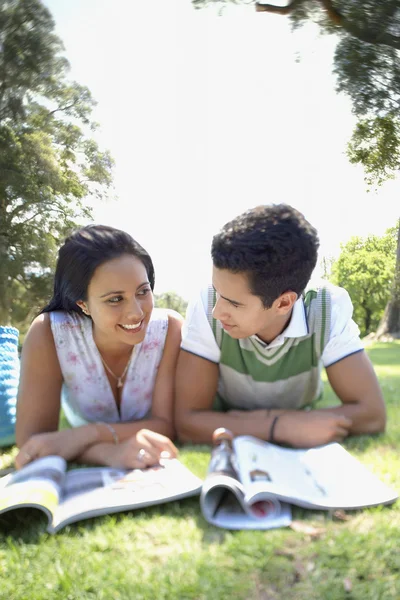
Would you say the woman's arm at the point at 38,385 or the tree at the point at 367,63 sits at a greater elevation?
the tree at the point at 367,63

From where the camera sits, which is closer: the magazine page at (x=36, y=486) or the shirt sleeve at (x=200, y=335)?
the magazine page at (x=36, y=486)

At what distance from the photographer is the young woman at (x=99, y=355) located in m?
2.46

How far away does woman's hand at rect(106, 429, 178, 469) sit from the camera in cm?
211

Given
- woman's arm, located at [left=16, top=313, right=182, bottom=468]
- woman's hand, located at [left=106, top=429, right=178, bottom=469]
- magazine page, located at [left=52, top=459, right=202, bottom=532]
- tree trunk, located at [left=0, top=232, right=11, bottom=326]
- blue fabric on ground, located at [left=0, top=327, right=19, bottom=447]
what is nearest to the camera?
magazine page, located at [left=52, top=459, right=202, bottom=532]

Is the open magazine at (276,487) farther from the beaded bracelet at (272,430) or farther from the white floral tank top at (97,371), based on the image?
the white floral tank top at (97,371)

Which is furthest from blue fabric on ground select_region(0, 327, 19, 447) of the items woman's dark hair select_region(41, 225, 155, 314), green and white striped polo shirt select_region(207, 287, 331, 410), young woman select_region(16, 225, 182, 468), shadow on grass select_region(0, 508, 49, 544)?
shadow on grass select_region(0, 508, 49, 544)

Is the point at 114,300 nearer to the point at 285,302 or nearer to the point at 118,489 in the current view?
the point at 285,302

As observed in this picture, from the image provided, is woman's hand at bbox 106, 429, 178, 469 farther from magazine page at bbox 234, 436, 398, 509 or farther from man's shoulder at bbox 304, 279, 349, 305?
man's shoulder at bbox 304, 279, 349, 305

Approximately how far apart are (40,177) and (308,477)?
46.2 feet

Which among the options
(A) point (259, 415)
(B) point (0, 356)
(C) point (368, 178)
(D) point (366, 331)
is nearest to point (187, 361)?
(A) point (259, 415)

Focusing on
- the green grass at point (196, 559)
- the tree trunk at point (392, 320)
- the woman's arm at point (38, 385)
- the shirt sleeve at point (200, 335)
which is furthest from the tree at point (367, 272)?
the green grass at point (196, 559)

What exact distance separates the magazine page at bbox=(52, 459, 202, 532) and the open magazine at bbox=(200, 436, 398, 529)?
125 millimetres

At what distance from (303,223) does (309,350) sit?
0.67 meters

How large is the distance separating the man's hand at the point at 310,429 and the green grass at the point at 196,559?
619 millimetres
